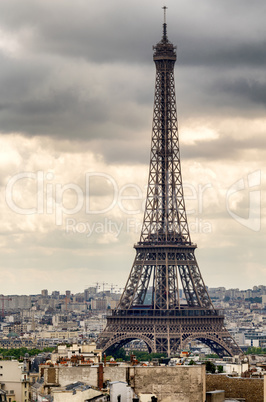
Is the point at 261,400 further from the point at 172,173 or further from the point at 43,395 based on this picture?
the point at 172,173

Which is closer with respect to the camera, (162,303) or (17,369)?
(17,369)

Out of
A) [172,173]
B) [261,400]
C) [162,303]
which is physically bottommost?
[261,400]

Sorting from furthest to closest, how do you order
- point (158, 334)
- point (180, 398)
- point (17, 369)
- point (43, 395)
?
1. point (158, 334)
2. point (17, 369)
3. point (43, 395)
4. point (180, 398)

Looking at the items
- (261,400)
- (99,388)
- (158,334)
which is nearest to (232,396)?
(261,400)

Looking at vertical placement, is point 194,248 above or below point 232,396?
above

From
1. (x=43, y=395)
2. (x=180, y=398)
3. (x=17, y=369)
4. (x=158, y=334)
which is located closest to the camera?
(x=180, y=398)
